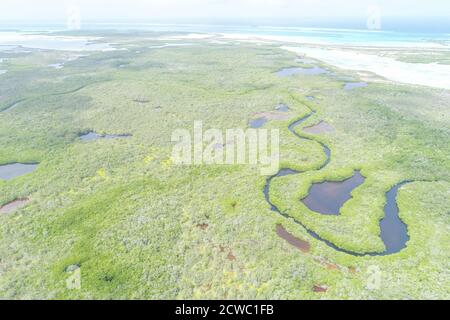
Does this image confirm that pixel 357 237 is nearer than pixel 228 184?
Yes

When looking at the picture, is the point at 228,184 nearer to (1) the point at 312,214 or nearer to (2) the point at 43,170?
(1) the point at 312,214

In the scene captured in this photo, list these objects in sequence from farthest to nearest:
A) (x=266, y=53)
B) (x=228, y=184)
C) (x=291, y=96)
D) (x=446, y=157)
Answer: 1. (x=266, y=53)
2. (x=291, y=96)
3. (x=446, y=157)
4. (x=228, y=184)

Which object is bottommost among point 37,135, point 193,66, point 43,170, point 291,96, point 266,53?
point 43,170

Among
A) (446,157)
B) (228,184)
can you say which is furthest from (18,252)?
(446,157)

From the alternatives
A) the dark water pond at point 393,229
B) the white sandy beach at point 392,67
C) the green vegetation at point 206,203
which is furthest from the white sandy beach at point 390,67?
the dark water pond at point 393,229

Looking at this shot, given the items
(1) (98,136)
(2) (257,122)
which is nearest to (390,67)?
(2) (257,122)

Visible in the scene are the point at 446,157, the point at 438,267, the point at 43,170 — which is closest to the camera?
the point at 438,267

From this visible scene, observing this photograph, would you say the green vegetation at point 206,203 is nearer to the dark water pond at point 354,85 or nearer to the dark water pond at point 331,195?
the dark water pond at point 331,195
